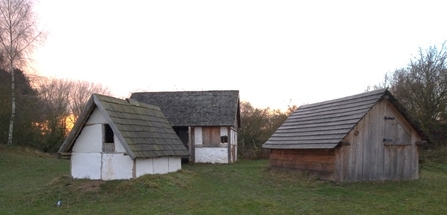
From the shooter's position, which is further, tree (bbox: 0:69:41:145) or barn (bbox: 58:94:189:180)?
tree (bbox: 0:69:41:145)

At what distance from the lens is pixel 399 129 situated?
16.5m

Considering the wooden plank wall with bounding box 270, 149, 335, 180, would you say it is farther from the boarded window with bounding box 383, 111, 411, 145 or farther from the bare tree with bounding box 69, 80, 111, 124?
the bare tree with bounding box 69, 80, 111, 124

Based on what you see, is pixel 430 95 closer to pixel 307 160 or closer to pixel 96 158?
pixel 307 160

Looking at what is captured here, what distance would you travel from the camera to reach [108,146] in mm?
14672

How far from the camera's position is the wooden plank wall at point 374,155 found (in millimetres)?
15438

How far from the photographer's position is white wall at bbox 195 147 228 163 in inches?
1035

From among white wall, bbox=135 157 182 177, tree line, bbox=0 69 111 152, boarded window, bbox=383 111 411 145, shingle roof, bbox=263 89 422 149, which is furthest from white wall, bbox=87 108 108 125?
tree line, bbox=0 69 111 152

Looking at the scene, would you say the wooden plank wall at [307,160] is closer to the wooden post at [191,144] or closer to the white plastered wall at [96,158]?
the wooden post at [191,144]

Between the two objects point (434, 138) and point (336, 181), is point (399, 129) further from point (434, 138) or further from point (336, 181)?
point (434, 138)

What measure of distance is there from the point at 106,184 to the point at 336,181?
907cm

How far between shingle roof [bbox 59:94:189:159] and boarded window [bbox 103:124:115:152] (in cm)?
59

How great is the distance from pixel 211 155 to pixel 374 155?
506 inches

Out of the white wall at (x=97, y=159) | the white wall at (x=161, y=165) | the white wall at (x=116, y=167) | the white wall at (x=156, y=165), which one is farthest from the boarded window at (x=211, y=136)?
the white wall at (x=116, y=167)

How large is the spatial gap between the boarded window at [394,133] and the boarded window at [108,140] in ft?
37.7
